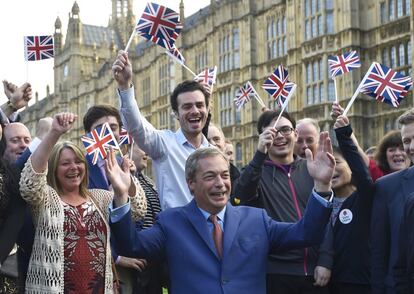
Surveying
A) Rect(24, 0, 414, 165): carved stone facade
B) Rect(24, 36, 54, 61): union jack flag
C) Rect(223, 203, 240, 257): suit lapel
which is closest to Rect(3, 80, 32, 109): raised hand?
Rect(223, 203, 240, 257): suit lapel

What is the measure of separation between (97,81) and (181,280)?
43.7 meters

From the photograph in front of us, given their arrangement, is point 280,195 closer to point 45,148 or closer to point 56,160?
point 56,160

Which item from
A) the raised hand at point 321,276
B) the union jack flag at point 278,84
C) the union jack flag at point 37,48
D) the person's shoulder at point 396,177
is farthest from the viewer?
the union jack flag at point 278,84

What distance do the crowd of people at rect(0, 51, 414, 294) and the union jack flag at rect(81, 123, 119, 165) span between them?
14 cm

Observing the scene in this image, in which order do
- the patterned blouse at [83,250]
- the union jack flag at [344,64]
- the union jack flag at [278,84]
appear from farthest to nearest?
the union jack flag at [278,84], the union jack flag at [344,64], the patterned blouse at [83,250]

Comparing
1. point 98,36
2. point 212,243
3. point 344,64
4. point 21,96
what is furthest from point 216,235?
point 98,36

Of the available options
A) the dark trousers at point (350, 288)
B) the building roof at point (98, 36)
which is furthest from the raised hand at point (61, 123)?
the building roof at point (98, 36)

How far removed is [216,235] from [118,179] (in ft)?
2.09

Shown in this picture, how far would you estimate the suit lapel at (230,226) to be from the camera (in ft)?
10.5

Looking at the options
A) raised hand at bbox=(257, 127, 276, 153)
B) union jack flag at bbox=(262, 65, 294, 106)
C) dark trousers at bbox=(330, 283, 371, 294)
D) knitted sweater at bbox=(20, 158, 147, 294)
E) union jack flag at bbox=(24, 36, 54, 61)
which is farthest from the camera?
union jack flag at bbox=(262, 65, 294, 106)

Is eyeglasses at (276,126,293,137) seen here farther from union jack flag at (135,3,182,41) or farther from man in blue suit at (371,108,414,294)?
union jack flag at (135,3,182,41)

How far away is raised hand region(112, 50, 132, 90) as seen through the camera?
4.00 m

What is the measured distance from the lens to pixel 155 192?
16.5 feet

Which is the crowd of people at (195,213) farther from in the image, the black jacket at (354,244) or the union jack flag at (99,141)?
A: the union jack flag at (99,141)
